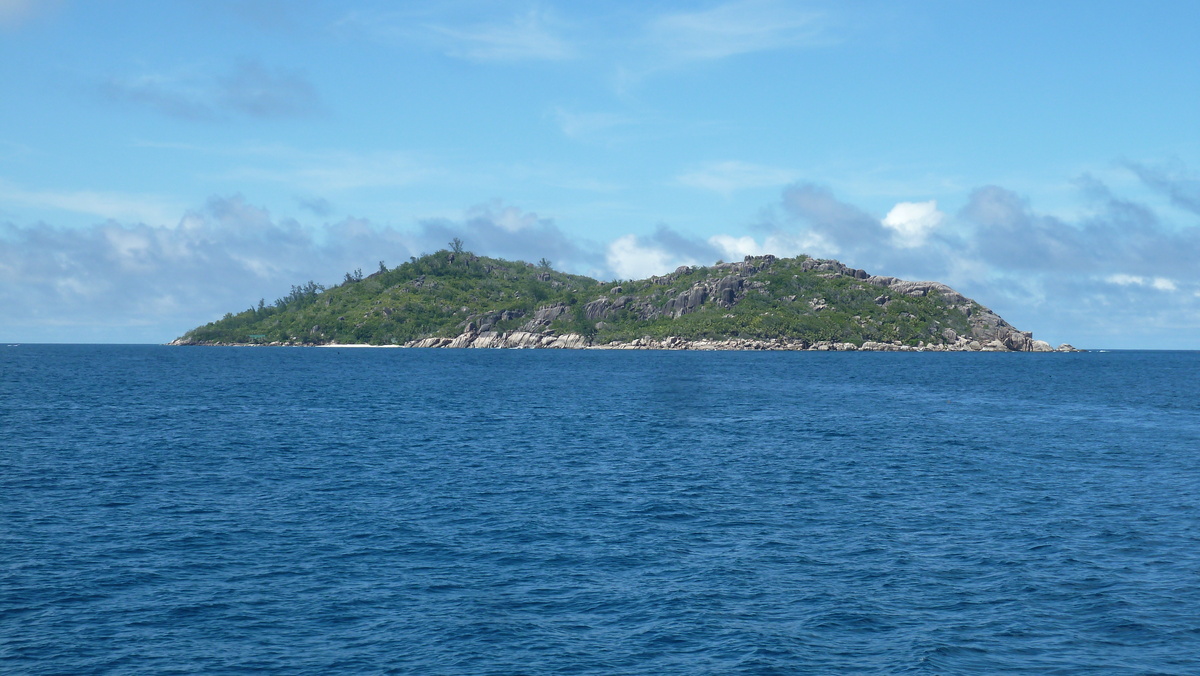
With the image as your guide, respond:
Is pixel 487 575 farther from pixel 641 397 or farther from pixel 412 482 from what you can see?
pixel 641 397

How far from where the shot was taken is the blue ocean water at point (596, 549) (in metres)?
28.4

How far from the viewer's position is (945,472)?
62.2 meters

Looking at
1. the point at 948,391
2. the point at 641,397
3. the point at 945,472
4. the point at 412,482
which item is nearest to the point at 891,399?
the point at 948,391

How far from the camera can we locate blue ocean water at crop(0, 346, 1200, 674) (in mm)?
28438

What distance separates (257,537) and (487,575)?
45.6 feet

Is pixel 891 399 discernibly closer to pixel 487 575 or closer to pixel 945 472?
pixel 945 472

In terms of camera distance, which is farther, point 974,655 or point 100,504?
point 100,504

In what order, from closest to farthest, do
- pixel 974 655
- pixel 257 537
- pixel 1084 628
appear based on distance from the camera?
pixel 974 655
pixel 1084 628
pixel 257 537

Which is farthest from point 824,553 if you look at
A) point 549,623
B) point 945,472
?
point 945,472

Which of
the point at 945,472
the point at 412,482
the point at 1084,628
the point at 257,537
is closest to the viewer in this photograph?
the point at 1084,628

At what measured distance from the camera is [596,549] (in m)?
40.3

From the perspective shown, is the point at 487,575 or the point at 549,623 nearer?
the point at 549,623

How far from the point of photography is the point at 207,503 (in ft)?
165

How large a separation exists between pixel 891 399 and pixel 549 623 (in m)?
108
